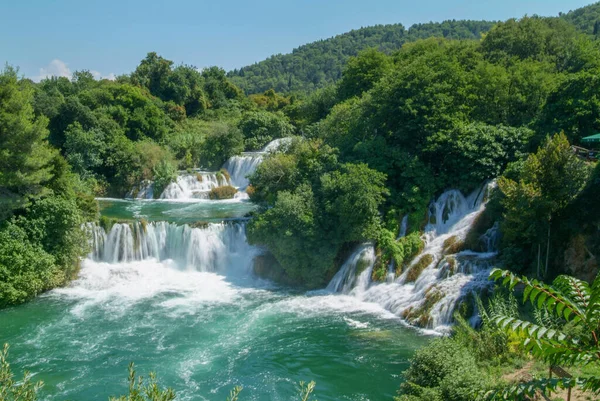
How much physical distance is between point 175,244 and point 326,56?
12716 centimetres

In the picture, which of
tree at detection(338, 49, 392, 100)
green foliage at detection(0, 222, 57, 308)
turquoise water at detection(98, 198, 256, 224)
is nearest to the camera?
green foliage at detection(0, 222, 57, 308)

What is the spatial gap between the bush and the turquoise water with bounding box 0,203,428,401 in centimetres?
1223

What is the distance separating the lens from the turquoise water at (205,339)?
13.3 m

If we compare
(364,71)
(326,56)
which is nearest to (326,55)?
(326,56)

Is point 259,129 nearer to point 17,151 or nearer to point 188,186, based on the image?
point 188,186

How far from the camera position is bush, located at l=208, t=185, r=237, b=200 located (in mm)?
33688

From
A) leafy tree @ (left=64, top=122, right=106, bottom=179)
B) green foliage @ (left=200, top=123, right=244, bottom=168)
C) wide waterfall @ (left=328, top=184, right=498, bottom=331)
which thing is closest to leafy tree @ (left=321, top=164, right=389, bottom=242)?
wide waterfall @ (left=328, top=184, right=498, bottom=331)

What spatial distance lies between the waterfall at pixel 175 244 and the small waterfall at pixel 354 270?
458cm

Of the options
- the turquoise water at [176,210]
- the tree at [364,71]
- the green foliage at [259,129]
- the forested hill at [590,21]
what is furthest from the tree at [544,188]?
the forested hill at [590,21]

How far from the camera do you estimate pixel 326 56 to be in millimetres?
142250

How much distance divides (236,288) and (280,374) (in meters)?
7.78

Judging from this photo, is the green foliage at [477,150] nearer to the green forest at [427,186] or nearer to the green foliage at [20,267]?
the green forest at [427,186]

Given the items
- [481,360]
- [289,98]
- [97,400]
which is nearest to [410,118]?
[481,360]

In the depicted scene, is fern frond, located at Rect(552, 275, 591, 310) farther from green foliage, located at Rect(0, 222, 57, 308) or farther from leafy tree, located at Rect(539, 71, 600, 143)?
green foliage, located at Rect(0, 222, 57, 308)
